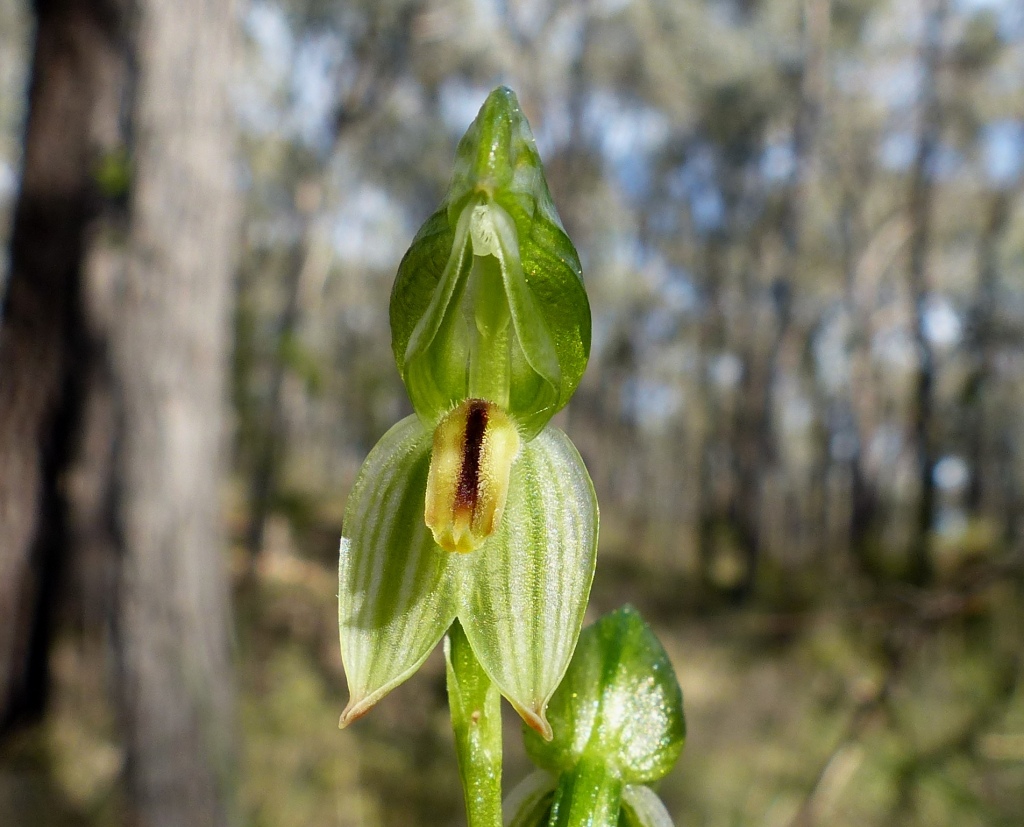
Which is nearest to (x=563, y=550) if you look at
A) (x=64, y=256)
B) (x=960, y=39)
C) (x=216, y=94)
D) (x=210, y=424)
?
(x=210, y=424)

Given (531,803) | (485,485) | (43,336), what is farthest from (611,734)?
(43,336)

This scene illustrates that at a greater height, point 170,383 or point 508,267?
point 508,267

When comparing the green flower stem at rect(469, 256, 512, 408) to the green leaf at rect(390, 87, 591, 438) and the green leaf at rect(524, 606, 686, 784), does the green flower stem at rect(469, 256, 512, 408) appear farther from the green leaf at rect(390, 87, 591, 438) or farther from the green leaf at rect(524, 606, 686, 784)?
the green leaf at rect(524, 606, 686, 784)

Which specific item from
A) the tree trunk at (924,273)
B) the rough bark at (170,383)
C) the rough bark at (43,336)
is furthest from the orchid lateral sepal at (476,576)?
the tree trunk at (924,273)

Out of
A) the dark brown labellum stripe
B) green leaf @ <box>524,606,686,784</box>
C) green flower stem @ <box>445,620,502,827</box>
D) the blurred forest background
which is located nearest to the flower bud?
the dark brown labellum stripe

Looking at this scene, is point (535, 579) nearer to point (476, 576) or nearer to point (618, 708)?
point (476, 576)

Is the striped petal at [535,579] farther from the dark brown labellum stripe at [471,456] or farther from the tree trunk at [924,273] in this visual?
the tree trunk at [924,273]
